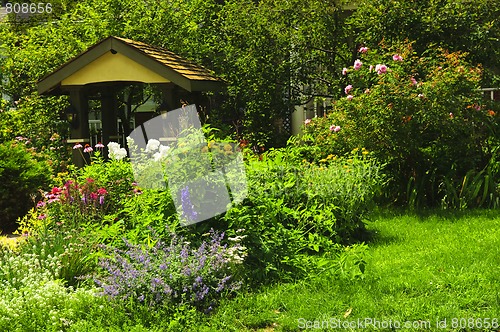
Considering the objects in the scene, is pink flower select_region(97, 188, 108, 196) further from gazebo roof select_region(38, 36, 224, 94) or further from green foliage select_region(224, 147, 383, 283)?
gazebo roof select_region(38, 36, 224, 94)

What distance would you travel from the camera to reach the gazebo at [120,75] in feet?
32.3

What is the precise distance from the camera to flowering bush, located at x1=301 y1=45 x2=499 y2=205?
839cm

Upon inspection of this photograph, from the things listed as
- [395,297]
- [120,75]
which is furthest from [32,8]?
[395,297]

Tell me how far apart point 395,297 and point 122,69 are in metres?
6.67

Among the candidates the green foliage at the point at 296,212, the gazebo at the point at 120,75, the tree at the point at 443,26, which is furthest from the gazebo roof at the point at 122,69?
the tree at the point at 443,26

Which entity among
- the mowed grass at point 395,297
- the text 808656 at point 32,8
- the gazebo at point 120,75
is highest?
the text 808656 at point 32,8

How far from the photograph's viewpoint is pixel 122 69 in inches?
404

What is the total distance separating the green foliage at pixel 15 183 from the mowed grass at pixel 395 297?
5.25 meters

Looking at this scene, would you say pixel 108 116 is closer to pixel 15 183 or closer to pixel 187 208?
pixel 15 183

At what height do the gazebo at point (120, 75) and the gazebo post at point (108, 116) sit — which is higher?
the gazebo at point (120, 75)

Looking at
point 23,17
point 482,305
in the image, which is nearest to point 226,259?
point 482,305

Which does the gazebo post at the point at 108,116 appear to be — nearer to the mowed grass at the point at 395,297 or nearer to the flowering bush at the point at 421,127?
the flowering bush at the point at 421,127

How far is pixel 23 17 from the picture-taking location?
21.8m

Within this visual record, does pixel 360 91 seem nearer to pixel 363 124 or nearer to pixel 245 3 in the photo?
pixel 363 124
